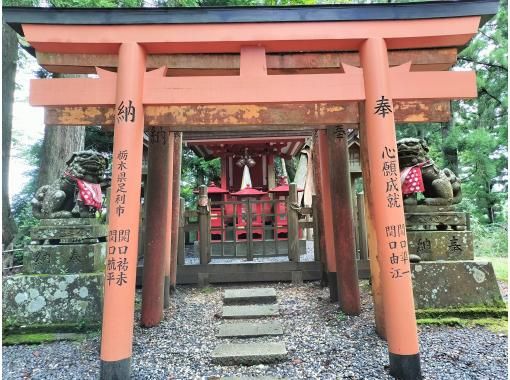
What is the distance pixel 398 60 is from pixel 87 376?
4313 millimetres

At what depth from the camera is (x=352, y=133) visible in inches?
266

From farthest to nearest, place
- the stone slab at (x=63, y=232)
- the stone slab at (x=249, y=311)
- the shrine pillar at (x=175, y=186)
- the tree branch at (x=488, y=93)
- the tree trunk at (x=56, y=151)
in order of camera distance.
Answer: the tree branch at (x=488, y=93) → the tree trunk at (x=56, y=151) → the shrine pillar at (x=175, y=186) → the stone slab at (x=249, y=311) → the stone slab at (x=63, y=232)

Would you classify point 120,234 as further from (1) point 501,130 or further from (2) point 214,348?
(1) point 501,130

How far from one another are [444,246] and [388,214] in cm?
197

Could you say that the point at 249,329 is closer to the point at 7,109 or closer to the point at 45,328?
the point at 45,328

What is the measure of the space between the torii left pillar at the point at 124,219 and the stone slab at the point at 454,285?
11.1ft

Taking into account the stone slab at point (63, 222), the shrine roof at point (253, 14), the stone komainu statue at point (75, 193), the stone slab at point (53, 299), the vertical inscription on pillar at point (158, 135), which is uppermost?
the shrine roof at point (253, 14)

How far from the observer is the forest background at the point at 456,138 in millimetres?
8508

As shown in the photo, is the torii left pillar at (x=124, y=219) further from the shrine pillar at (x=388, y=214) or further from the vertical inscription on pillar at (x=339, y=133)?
the vertical inscription on pillar at (x=339, y=133)

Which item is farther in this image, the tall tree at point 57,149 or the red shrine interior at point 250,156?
the red shrine interior at point 250,156

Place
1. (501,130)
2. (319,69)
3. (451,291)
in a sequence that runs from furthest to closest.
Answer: (501,130) < (451,291) < (319,69)

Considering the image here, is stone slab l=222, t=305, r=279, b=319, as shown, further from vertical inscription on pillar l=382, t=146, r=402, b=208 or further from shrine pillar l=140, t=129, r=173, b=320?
vertical inscription on pillar l=382, t=146, r=402, b=208

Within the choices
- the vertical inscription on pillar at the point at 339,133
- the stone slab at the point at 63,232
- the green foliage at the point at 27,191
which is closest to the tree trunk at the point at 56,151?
the green foliage at the point at 27,191

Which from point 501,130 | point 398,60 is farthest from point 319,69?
point 501,130
